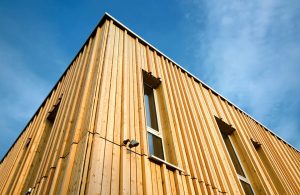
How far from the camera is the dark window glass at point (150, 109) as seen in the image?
5.36 m

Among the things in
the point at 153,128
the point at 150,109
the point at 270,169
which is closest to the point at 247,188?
the point at 270,169

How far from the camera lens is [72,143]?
11.6ft

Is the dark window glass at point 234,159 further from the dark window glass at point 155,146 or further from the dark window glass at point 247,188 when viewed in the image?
the dark window glass at point 155,146

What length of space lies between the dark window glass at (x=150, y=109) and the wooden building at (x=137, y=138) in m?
0.02

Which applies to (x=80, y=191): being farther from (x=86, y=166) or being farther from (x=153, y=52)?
(x=153, y=52)

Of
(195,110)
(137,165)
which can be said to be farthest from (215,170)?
(137,165)

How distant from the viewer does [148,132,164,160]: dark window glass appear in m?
4.68

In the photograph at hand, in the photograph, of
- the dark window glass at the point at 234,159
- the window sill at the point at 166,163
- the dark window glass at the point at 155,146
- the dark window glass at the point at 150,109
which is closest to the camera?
the window sill at the point at 166,163

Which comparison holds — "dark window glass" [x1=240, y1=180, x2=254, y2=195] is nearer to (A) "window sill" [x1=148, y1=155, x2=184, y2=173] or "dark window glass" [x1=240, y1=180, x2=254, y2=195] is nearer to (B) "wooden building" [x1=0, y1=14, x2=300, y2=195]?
(B) "wooden building" [x1=0, y1=14, x2=300, y2=195]

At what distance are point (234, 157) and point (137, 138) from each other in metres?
4.46

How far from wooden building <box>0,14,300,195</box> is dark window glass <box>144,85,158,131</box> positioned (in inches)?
1.0

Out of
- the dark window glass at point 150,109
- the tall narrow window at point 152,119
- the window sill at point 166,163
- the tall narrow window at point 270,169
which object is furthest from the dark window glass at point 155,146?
the tall narrow window at point 270,169

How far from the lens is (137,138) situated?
13.6ft

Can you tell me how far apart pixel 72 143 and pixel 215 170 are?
3.22m
